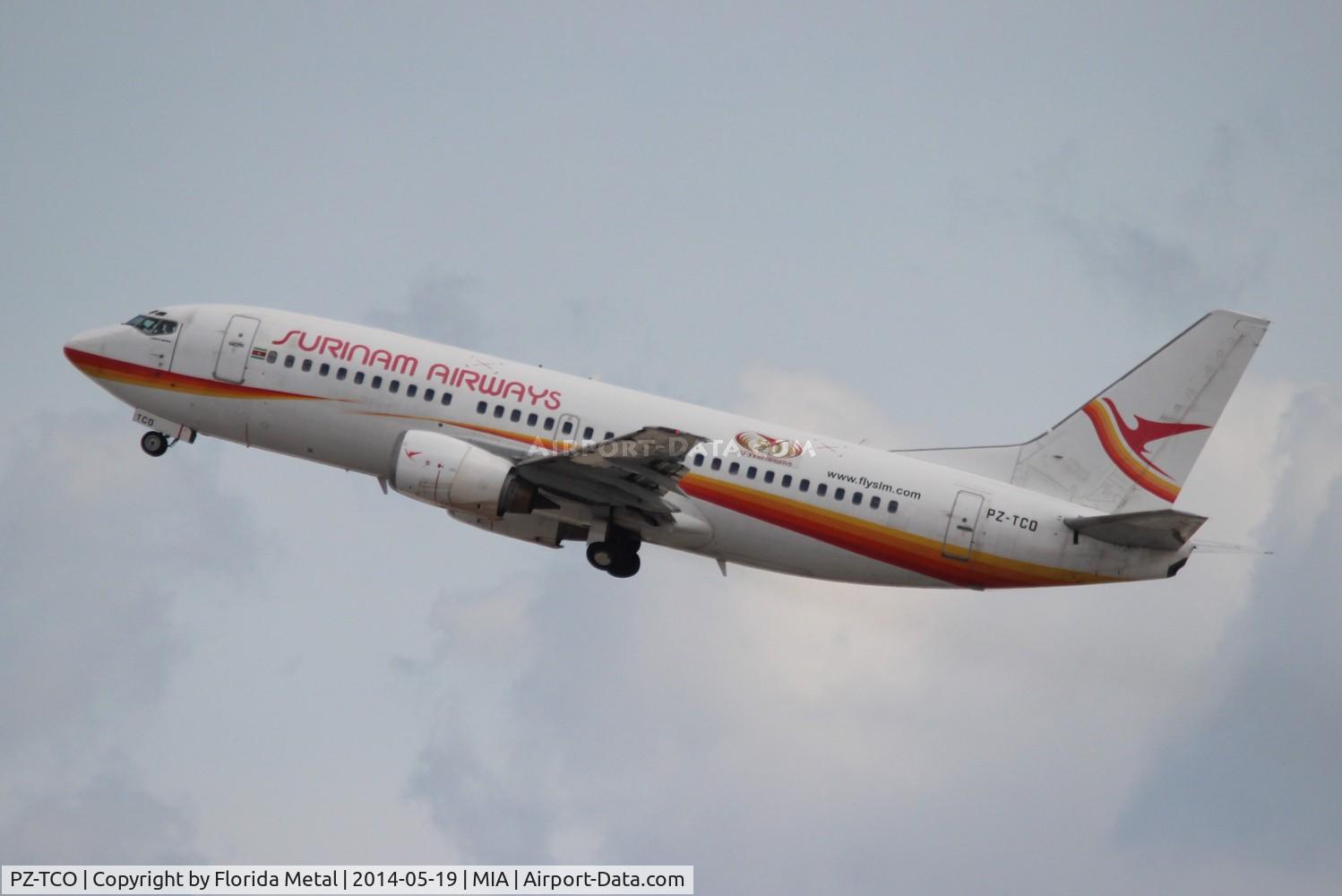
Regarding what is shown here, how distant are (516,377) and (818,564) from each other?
1016 centimetres

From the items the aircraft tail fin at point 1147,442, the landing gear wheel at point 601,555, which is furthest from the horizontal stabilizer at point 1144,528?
the landing gear wheel at point 601,555

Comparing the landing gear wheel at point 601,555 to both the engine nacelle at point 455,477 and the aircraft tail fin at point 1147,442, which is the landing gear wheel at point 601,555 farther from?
the aircraft tail fin at point 1147,442

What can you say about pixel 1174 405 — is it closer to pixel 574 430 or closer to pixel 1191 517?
pixel 1191 517

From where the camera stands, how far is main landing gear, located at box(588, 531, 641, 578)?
48062mm

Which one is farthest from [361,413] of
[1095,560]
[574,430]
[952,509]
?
[1095,560]

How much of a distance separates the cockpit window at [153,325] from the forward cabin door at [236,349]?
6.58 feet

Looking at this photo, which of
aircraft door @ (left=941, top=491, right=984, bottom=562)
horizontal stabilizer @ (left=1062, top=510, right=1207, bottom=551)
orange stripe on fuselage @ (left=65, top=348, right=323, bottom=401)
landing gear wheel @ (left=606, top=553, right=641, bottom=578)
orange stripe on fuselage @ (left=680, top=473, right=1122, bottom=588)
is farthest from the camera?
orange stripe on fuselage @ (left=65, top=348, right=323, bottom=401)

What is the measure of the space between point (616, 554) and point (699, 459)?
3743 mm

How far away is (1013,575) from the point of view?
47.3 meters

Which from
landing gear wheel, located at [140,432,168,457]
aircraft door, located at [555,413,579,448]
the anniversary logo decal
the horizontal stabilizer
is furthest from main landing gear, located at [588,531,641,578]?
landing gear wheel, located at [140,432,168,457]

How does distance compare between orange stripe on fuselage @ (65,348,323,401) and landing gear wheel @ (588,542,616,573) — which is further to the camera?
orange stripe on fuselage @ (65,348,323,401)

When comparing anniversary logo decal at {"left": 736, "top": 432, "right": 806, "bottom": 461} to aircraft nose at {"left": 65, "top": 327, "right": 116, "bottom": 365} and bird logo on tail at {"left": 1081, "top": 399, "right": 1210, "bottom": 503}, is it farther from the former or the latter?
aircraft nose at {"left": 65, "top": 327, "right": 116, "bottom": 365}

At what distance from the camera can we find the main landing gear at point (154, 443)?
50594mm

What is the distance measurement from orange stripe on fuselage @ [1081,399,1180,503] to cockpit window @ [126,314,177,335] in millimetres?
27700
